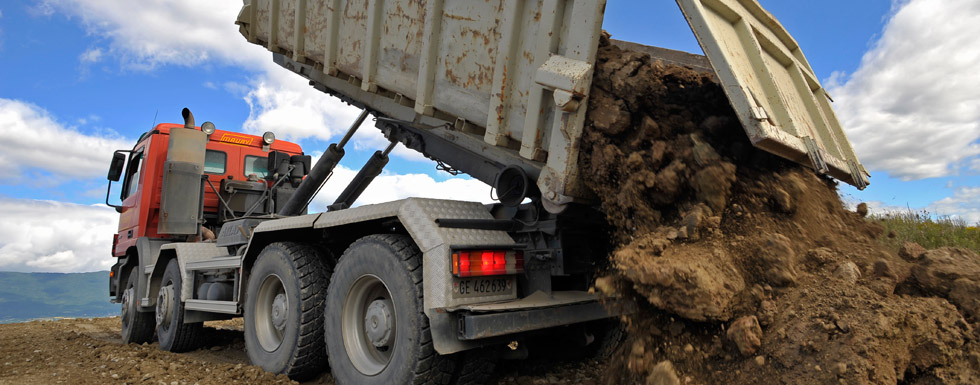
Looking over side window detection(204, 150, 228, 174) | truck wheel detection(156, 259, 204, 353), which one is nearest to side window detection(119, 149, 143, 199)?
side window detection(204, 150, 228, 174)

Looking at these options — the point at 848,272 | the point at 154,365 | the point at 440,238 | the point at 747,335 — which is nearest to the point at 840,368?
the point at 747,335

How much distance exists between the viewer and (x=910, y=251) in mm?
2500

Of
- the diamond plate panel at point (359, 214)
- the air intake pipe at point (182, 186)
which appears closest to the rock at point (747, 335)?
the diamond plate panel at point (359, 214)

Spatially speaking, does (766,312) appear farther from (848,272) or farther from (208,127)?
(208,127)

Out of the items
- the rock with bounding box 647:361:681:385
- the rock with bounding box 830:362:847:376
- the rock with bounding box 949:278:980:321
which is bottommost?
the rock with bounding box 647:361:681:385

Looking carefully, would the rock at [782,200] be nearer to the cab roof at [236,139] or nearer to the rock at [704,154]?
the rock at [704,154]

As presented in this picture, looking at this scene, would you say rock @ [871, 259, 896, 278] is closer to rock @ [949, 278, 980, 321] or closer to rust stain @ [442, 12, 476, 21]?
rock @ [949, 278, 980, 321]

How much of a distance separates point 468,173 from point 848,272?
2.28 m

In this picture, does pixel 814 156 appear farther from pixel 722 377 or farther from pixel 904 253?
pixel 722 377

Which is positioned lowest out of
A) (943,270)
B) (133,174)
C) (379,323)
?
(379,323)

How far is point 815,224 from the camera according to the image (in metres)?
2.55

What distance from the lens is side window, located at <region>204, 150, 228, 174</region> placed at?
7.03 meters

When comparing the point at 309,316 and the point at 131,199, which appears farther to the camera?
the point at 131,199

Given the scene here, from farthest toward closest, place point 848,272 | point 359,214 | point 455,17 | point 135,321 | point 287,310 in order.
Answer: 1. point 135,321
2. point 287,310
3. point 359,214
4. point 455,17
5. point 848,272
